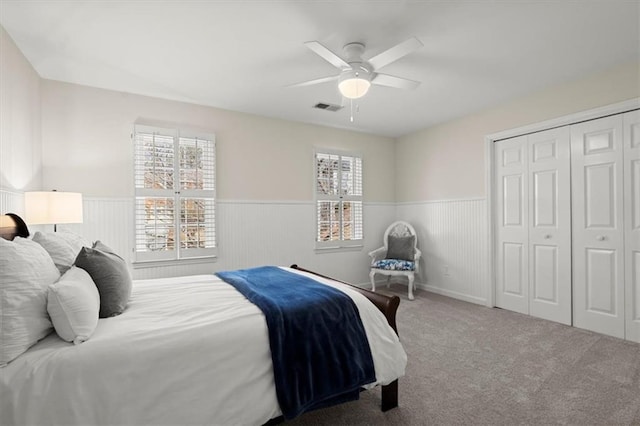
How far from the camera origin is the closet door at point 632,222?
2.92 meters

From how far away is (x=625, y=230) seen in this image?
117 inches

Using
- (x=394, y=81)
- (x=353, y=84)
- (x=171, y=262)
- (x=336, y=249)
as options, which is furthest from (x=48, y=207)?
(x=336, y=249)

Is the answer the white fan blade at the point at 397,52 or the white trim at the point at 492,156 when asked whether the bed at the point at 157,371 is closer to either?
the white fan blade at the point at 397,52

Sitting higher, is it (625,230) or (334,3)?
(334,3)

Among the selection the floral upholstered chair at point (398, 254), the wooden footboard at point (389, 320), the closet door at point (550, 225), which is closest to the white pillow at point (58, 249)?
Answer: the wooden footboard at point (389, 320)

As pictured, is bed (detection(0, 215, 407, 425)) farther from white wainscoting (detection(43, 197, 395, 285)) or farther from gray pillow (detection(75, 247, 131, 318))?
white wainscoting (detection(43, 197, 395, 285))

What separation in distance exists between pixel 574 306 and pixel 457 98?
2651 millimetres

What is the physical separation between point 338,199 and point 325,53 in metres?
2.84

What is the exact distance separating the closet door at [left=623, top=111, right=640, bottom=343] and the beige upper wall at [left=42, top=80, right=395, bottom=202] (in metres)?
3.06

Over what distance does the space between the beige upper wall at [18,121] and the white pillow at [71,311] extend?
1.55m

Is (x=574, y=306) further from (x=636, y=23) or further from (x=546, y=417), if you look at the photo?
(x=636, y=23)

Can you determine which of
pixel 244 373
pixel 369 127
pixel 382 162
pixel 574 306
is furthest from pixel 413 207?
pixel 244 373

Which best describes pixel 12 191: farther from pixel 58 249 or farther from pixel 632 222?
pixel 632 222

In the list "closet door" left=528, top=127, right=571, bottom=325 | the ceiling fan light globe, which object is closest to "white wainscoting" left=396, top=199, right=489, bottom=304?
"closet door" left=528, top=127, right=571, bottom=325
